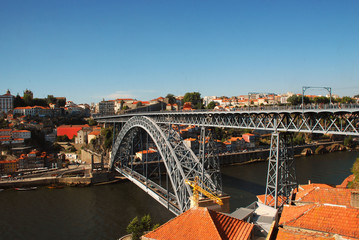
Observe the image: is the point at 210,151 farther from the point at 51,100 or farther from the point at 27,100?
the point at 51,100

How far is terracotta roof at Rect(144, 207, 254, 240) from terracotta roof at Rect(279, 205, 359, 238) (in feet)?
6.03

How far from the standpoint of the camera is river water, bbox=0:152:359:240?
2322cm

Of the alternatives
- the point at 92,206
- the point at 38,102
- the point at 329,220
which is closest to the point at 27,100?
the point at 38,102

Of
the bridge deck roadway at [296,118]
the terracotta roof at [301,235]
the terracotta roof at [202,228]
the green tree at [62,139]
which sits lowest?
the green tree at [62,139]

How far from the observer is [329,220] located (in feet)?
28.4

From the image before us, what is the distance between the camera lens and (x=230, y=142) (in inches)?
2320

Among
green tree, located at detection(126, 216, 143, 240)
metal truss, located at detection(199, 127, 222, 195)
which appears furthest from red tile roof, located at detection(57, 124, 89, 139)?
metal truss, located at detection(199, 127, 222, 195)

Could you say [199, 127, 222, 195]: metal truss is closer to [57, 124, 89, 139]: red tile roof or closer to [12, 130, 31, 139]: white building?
[57, 124, 89, 139]: red tile roof

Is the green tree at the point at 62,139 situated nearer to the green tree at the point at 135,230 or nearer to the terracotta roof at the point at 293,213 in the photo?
the green tree at the point at 135,230

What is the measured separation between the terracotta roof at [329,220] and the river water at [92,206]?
1595 centimetres

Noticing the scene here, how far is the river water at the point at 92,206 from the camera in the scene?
2322cm

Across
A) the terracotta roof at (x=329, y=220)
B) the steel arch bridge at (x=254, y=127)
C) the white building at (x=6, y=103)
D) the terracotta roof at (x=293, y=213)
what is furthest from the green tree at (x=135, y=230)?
the white building at (x=6, y=103)

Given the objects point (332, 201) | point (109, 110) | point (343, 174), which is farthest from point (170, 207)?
point (109, 110)

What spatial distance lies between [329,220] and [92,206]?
24936mm
